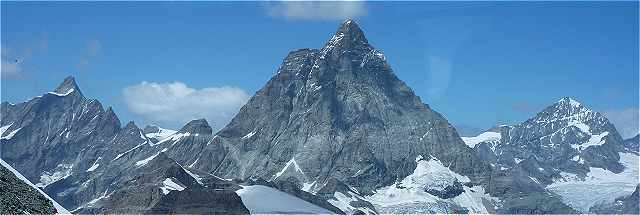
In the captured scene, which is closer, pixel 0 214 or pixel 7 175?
pixel 0 214

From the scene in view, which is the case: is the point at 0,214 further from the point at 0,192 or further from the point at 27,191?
the point at 27,191

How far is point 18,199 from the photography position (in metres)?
105

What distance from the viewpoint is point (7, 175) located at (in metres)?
115

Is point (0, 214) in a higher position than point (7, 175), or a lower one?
lower

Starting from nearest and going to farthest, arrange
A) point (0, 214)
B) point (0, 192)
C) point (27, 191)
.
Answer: point (0, 214) < point (0, 192) < point (27, 191)

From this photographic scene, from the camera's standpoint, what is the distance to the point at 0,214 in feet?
317

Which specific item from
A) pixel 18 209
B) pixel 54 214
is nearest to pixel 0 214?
pixel 18 209

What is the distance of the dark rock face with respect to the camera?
3965 inches

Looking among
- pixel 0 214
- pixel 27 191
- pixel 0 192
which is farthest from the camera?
pixel 27 191

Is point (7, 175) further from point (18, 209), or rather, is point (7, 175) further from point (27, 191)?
point (18, 209)

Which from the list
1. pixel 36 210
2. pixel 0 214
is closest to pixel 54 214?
pixel 36 210

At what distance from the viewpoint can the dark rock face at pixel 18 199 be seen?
100700 mm

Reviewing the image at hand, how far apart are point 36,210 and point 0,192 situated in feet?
14.0

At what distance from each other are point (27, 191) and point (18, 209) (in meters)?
11.9
